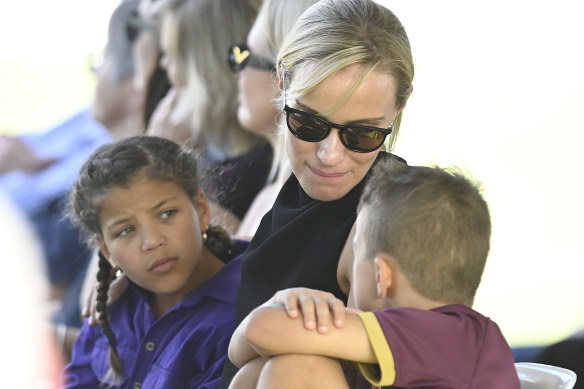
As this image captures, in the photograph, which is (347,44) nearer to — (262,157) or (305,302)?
(305,302)

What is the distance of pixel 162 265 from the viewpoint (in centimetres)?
259

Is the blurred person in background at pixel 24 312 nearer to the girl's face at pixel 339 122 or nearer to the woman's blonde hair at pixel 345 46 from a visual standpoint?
the girl's face at pixel 339 122

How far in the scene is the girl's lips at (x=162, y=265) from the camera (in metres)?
2.59

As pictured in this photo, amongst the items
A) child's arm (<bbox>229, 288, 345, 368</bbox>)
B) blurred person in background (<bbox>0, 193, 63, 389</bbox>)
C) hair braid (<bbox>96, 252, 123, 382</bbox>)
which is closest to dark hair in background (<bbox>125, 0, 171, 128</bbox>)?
blurred person in background (<bbox>0, 193, 63, 389</bbox>)

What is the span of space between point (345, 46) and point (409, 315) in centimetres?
67

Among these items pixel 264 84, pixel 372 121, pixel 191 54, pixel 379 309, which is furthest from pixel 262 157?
pixel 379 309

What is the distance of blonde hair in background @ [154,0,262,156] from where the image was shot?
13.6 feet

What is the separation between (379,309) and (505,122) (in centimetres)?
273

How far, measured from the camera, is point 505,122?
4.33 m

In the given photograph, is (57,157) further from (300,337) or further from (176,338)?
(300,337)

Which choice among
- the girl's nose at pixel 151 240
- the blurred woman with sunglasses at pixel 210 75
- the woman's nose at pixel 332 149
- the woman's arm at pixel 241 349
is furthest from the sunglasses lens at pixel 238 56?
the woman's arm at pixel 241 349

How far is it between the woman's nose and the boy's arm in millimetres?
428

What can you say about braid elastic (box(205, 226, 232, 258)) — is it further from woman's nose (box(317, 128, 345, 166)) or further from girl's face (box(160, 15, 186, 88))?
girl's face (box(160, 15, 186, 88))

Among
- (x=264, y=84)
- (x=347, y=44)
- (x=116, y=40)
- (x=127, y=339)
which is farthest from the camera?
(x=116, y=40)
